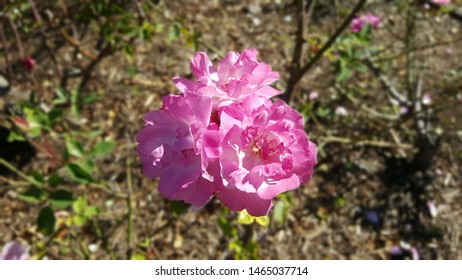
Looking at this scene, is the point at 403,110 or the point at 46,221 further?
the point at 403,110

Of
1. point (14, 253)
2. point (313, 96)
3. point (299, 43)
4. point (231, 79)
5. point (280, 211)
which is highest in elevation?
point (313, 96)

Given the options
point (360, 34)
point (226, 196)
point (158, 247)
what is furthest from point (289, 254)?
point (226, 196)

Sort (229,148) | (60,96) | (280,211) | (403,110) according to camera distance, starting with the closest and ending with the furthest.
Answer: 1. (229,148)
2. (280,211)
3. (60,96)
4. (403,110)

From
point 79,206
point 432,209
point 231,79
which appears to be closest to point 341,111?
point 432,209

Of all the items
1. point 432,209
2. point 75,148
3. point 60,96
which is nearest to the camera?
point 75,148

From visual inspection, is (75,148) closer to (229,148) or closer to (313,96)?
(229,148)

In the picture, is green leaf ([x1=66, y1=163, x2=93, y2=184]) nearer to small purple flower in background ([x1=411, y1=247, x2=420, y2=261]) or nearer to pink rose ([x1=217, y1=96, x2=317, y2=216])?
pink rose ([x1=217, y1=96, x2=317, y2=216])

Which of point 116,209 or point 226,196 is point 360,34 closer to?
point 226,196
